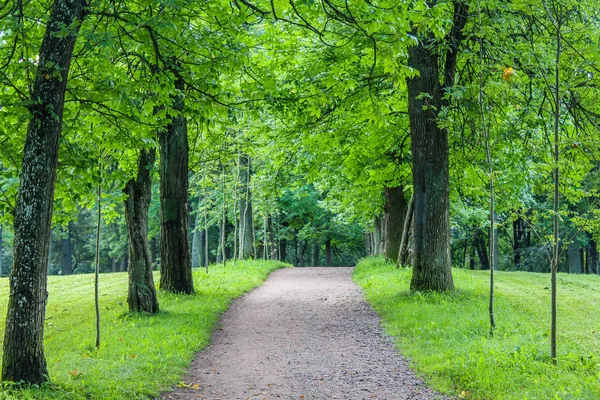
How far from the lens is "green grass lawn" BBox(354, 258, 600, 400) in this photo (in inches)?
238

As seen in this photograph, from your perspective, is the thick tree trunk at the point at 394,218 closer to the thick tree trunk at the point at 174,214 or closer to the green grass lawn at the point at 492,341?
the green grass lawn at the point at 492,341

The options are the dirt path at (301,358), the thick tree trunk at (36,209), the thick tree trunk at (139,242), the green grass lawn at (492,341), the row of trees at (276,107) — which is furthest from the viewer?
the thick tree trunk at (139,242)

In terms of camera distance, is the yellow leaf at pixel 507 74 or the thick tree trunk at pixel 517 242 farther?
the thick tree trunk at pixel 517 242

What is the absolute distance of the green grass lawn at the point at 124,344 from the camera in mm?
6174

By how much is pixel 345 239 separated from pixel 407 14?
41.4m

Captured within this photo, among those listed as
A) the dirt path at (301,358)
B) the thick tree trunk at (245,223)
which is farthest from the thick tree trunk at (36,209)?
the thick tree trunk at (245,223)

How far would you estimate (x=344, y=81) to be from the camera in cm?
776

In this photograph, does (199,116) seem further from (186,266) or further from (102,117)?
(186,266)

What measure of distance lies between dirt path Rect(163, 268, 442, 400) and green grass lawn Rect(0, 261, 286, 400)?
353mm

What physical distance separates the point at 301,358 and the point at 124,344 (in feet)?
9.36

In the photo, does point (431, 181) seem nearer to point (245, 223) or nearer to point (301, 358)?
point (301, 358)

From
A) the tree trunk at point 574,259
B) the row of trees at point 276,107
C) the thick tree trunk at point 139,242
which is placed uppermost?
the row of trees at point 276,107

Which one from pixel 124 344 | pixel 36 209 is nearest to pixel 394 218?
pixel 124 344

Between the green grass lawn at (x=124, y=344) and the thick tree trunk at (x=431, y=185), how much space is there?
16.3 feet
